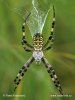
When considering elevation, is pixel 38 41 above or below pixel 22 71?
above

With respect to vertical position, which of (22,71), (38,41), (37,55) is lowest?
(22,71)

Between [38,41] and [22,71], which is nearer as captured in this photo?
[38,41]

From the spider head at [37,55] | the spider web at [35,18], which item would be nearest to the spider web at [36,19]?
the spider web at [35,18]

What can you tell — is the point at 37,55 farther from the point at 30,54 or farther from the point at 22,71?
the point at 22,71

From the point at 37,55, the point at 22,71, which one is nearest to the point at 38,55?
the point at 37,55

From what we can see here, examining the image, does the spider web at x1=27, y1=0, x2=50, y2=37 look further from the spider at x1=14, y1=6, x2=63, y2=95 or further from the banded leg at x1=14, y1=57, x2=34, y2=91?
the banded leg at x1=14, y1=57, x2=34, y2=91

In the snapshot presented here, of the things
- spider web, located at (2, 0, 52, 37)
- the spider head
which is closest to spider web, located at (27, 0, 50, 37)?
spider web, located at (2, 0, 52, 37)

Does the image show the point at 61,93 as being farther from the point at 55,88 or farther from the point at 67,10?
the point at 67,10
